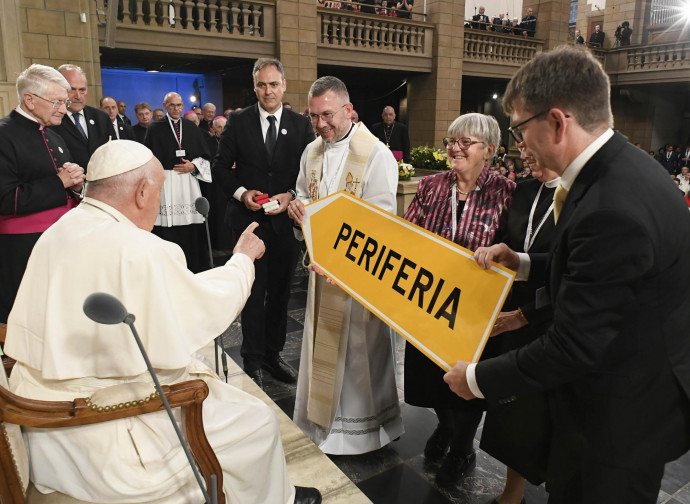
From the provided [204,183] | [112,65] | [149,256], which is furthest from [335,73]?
[149,256]

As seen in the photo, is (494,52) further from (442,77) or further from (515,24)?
(442,77)

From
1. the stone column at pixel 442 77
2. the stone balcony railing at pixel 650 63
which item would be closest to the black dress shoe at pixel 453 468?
the stone column at pixel 442 77

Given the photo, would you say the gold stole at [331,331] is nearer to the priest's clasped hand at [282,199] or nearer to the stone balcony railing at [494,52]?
the priest's clasped hand at [282,199]

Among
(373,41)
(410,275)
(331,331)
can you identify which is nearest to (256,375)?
(331,331)

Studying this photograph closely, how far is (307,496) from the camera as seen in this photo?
1939mm

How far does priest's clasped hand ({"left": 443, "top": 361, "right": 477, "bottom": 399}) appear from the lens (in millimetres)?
1515

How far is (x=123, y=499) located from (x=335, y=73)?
45.2ft

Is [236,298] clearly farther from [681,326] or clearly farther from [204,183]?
[204,183]

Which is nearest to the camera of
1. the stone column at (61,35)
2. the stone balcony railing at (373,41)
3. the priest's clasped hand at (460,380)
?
the priest's clasped hand at (460,380)

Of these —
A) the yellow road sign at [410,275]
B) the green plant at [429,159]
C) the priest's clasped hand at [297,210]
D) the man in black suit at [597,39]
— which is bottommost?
the yellow road sign at [410,275]

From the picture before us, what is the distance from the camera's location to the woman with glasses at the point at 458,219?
7.34 feet

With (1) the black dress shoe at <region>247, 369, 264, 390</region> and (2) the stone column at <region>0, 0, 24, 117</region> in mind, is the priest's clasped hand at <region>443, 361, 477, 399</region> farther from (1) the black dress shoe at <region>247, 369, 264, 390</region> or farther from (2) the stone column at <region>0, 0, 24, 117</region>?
(2) the stone column at <region>0, 0, 24, 117</region>

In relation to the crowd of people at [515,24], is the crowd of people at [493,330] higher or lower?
lower

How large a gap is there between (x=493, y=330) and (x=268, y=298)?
198 centimetres
